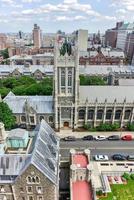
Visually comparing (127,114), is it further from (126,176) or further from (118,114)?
(126,176)

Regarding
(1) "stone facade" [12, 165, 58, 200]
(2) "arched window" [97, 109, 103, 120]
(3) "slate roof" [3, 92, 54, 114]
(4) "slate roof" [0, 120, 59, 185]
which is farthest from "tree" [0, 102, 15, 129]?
(1) "stone facade" [12, 165, 58, 200]

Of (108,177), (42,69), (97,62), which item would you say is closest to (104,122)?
(108,177)

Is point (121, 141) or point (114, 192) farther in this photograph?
point (121, 141)

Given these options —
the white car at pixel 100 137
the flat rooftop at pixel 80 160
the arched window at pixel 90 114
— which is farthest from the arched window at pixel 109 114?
the flat rooftop at pixel 80 160

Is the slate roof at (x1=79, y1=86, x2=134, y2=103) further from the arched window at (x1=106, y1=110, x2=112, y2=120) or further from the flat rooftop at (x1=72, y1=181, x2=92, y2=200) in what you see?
the flat rooftop at (x1=72, y1=181, x2=92, y2=200)

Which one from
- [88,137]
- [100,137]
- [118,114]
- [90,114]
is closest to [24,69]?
[90,114]

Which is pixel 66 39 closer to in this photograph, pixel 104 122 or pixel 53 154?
pixel 104 122

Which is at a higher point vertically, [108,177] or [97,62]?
[97,62]

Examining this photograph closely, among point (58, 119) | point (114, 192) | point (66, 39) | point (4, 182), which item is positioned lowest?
point (114, 192)
